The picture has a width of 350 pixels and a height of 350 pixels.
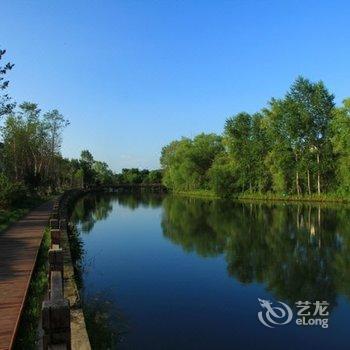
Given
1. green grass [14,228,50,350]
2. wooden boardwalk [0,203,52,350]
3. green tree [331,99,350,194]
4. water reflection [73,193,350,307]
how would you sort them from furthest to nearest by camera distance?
green tree [331,99,350,194]
water reflection [73,193,350,307]
wooden boardwalk [0,203,52,350]
green grass [14,228,50,350]

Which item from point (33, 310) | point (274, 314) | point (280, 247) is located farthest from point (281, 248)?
point (33, 310)

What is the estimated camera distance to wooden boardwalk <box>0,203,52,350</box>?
8.45m

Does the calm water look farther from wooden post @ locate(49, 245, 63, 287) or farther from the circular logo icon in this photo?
wooden post @ locate(49, 245, 63, 287)

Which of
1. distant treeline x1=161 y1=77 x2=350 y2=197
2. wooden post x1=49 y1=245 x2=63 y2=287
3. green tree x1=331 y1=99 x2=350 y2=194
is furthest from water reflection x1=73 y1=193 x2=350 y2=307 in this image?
distant treeline x1=161 y1=77 x2=350 y2=197

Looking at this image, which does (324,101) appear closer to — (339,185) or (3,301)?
(339,185)

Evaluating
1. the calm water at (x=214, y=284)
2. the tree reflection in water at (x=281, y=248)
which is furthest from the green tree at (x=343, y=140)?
the calm water at (x=214, y=284)

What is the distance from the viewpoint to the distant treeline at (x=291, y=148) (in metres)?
57.7

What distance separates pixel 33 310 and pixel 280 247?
16.3 metres

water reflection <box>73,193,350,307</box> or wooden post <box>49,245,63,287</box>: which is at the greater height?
wooden post <box>49,245,63,287</box>

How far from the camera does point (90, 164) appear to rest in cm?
14500

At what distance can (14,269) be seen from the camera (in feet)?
42.3

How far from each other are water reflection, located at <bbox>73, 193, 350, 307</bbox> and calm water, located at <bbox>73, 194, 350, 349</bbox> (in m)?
0.05

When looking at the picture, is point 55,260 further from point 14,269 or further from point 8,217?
point 8,217

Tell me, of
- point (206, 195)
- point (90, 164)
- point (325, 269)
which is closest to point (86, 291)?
point (325, 269)
